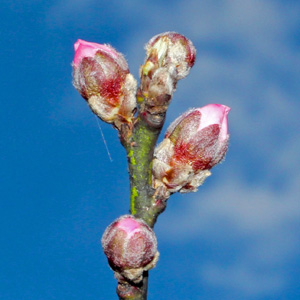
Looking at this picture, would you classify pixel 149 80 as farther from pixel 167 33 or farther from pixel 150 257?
pixel 150 257

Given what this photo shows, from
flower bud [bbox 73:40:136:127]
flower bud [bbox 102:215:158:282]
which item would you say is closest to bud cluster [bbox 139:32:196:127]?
flower bud [bbox 73:40:136:127]

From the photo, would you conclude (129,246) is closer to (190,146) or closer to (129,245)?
(129,245)

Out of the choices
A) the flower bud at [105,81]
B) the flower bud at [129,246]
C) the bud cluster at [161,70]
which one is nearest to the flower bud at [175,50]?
the bud cluster at [161,70]

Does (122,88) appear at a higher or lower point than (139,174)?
higher

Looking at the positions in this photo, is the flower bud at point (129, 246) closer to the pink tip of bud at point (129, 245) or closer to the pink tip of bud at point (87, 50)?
the pink tip of bud at point (129, 245)

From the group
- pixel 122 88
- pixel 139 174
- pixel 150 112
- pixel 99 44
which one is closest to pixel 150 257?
pixel 139 174
